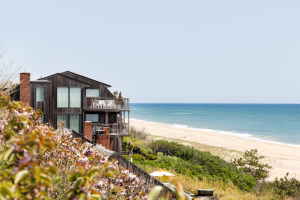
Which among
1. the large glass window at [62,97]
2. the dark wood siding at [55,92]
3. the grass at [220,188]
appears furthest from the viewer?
the large glass window at [62,97]

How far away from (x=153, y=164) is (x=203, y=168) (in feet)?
13.9

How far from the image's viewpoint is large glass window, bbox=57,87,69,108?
21495 mm

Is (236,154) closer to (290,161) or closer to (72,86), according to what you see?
(290,161)

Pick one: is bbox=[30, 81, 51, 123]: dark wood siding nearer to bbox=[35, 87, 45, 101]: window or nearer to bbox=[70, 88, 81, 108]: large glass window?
bbox=[35, 87, 45, 101]: window

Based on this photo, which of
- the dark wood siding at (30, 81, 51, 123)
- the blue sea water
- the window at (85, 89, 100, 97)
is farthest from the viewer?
the blue sea water

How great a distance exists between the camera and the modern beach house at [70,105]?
64.4ft

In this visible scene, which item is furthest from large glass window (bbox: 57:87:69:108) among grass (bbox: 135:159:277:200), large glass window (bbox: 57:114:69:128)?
grass (bbox: 135:159:277:200)

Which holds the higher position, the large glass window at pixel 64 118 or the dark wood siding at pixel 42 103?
the dark wood siding at pixel 42 103

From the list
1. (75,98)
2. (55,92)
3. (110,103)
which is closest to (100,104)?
(110,103)

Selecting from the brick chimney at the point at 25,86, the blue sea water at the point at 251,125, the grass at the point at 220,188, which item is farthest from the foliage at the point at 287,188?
the blue sea water at the point at 251,125

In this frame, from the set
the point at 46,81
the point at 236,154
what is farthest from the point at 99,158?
the point at 236,154

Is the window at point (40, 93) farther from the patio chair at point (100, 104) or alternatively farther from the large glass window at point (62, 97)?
the patio chair at point (100, 104)

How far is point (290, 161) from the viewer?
33219 millimetres

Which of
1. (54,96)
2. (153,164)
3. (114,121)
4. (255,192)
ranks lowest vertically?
(255,192)
